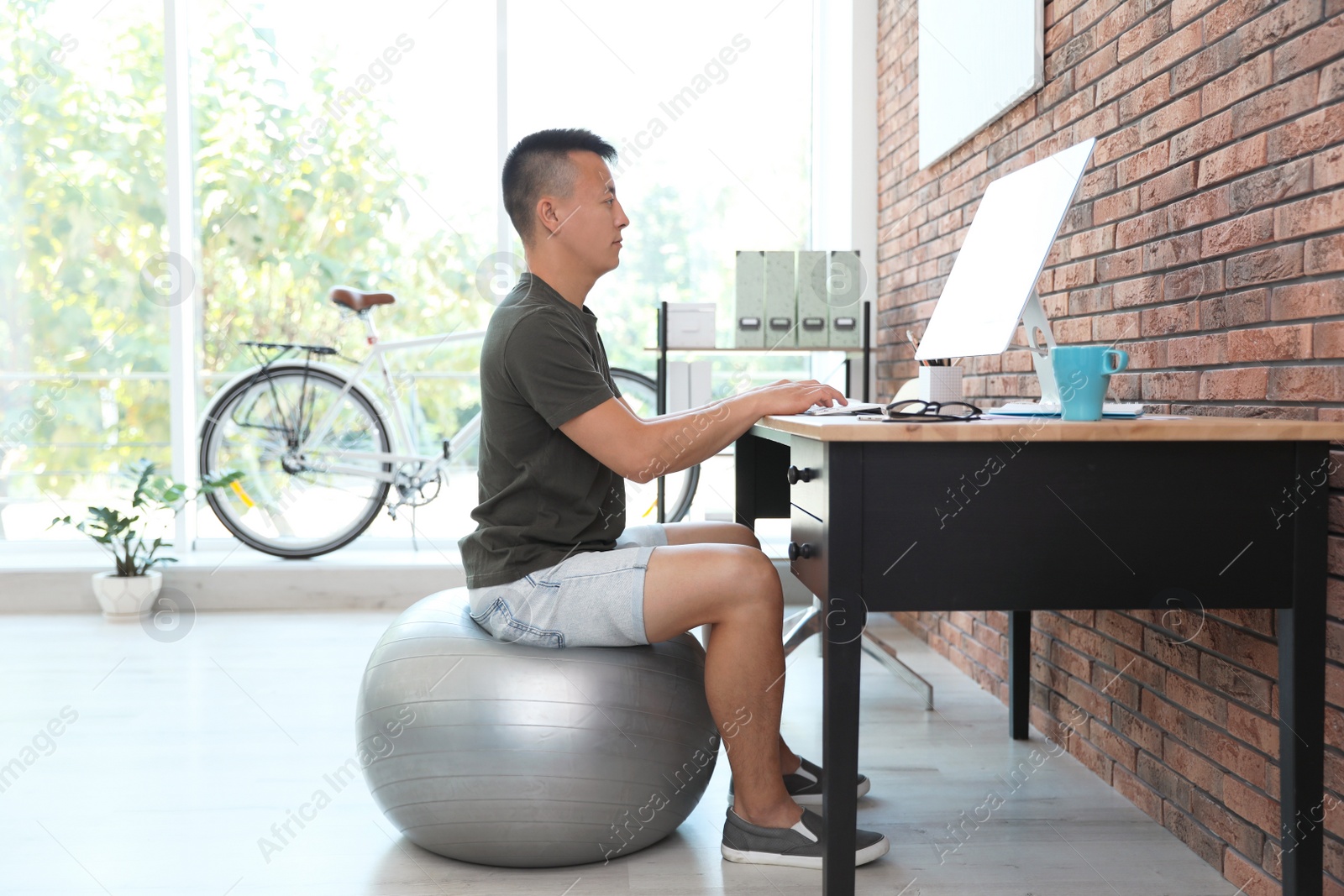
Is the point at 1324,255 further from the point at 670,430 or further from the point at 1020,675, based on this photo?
the point at 1020,675

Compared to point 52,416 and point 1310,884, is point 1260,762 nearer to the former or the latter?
point 1310,884

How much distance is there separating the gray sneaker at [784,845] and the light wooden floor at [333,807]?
0.07 ft

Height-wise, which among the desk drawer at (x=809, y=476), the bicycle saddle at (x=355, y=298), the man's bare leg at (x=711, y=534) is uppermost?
the bicycle saddle at (x=355, y=298)

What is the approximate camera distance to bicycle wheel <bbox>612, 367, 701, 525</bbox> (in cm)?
384

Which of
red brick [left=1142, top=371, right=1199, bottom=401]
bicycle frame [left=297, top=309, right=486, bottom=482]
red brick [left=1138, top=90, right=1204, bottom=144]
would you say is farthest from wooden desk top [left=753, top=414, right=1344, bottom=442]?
Result: bicycle frame [left=297, top=309, right=486, bottom=482]

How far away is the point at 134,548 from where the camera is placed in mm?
3732

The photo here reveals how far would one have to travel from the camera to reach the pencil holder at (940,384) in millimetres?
1914

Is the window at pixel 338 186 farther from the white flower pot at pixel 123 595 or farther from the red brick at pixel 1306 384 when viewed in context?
the red brick at pixel 1306 384

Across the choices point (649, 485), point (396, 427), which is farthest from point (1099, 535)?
point (396, 427)

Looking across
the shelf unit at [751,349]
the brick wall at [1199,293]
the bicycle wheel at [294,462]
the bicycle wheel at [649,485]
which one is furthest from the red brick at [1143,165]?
the bicycle wheel at [294,462]

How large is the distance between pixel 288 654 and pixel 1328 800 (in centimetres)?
256

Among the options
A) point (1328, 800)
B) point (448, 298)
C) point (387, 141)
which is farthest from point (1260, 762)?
point (387, 141)

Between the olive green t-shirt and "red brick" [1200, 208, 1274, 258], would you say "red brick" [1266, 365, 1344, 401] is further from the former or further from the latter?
the olive green t-shirt

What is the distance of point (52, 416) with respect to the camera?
158 inches
